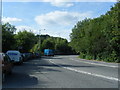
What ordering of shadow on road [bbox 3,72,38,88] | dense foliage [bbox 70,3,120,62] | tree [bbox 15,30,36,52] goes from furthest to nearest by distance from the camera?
tree [bbox 15,30,36,52] → dense foliage [bbox 70,3,120,62] → shadow on road [bbox 3,72,38,88]

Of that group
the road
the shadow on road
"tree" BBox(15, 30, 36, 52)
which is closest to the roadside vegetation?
"tree" BBox(15, 30, 36, 52)

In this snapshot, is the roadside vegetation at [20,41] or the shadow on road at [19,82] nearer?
the shadow on road at [19,82]

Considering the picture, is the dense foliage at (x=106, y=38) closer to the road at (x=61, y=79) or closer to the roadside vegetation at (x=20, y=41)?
the roadside vegetation at (x=20, y=41)

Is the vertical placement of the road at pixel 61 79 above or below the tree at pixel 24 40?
below

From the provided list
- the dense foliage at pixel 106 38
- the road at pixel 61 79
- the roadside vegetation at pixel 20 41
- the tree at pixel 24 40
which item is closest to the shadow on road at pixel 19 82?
the road at pixel 61 79

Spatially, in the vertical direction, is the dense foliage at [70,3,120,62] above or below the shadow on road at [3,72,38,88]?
above

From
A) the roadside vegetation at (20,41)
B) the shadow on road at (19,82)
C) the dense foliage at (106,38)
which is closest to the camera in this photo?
the shadow on road at (19,82)

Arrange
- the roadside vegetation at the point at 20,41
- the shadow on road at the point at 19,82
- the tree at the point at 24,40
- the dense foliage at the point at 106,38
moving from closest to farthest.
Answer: the shadow on road at the point at 19,82 < the dense foliage at the point at 106,38 < the roadside vegetation at the point at 20,41 < the tree at the point at 24,40

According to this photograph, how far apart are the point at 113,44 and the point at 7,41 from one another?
61.6ft

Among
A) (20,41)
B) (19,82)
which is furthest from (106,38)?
(19,82)

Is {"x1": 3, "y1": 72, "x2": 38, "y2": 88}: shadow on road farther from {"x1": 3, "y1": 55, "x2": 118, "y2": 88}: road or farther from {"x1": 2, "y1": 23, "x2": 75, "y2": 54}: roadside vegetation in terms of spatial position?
{"x1": 2, "y1": 23, "x2": 75, "y2": 54}: roadside vegetation

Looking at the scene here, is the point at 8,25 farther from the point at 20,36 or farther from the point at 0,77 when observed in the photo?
the point at 0,77

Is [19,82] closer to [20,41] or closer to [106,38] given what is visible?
[106,38]

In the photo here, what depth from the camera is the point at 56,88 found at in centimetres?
1048
